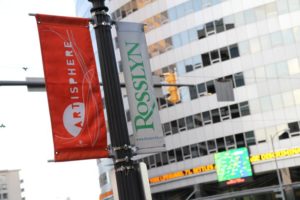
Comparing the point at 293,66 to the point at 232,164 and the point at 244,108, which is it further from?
the point at 232,164

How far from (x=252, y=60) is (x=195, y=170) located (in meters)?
12.4

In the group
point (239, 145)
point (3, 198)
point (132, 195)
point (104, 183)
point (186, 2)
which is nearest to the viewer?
point (132, 195)

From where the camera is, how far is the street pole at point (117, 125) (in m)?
7.75

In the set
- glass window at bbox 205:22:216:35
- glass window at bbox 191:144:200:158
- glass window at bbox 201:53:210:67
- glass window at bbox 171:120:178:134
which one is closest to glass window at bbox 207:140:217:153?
glass window at bbox 191:144:200:158

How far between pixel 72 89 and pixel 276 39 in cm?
4950

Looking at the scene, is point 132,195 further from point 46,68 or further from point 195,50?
point 195,50

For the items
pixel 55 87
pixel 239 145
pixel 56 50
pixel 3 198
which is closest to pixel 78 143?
pixel 55 87

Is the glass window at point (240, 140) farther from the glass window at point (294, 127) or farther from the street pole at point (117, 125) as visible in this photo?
the street pole at point (117, 125)

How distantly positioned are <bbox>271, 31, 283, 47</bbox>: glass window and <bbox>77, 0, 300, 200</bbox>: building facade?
96 millimetres

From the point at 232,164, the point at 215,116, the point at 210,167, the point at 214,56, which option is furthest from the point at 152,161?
the point at 214,56

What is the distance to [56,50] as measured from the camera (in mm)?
8234

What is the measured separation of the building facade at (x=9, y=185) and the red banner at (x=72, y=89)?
563ft

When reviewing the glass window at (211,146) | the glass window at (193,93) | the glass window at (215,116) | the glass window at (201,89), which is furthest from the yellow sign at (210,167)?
the glass window at (201,89)

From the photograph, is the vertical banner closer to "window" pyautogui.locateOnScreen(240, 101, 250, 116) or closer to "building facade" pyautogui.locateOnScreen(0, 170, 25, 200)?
"window" pyautogui.locateOnScreen(240, 101, 250, 116)
